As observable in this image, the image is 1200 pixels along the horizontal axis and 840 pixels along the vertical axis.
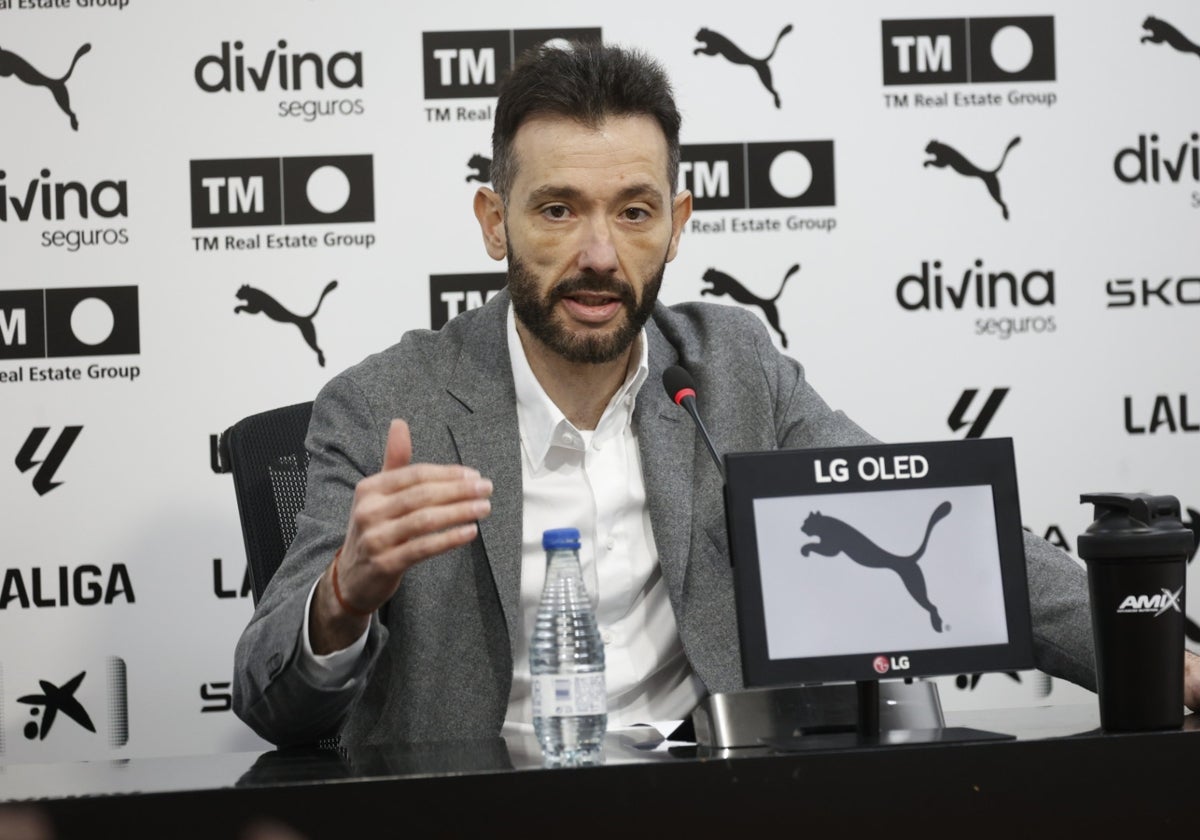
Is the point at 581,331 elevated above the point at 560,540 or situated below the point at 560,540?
above

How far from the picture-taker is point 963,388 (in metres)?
3.07

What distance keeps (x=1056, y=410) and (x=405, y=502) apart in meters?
2.15

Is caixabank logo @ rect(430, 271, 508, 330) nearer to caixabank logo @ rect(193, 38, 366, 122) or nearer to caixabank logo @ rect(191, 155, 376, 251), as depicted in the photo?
caixabank logo @ rect(191, 155, 376, 251)

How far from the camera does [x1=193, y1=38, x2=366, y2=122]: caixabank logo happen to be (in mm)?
2951

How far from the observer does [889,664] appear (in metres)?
1.32

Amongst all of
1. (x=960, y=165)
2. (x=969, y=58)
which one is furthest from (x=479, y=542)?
(x=969, y=58)

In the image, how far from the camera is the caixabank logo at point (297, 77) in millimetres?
2951

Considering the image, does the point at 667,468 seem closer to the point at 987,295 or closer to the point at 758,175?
the point at 758,175

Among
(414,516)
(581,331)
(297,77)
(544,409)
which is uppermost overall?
(297,77)

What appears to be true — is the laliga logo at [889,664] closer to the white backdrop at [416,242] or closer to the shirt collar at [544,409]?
the shirt collar at [544,409]

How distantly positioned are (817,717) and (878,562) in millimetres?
171

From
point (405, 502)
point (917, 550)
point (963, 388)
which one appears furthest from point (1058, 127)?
point (405, 502)

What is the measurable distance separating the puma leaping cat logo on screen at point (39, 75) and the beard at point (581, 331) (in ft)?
4.77

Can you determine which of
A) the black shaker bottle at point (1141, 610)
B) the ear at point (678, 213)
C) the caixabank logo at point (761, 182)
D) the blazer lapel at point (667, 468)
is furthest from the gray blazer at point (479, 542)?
the caixabank logo at point (761, 182)
